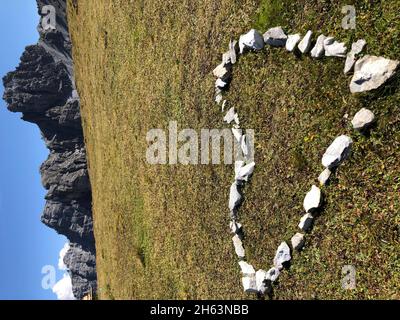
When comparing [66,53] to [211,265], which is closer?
[211,265]

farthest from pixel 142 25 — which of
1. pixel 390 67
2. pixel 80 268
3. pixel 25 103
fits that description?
pixel 80 268

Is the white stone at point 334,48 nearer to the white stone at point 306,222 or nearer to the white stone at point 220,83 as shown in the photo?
the white stone at point 306,222

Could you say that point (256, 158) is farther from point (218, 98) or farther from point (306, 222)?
point (218, 98)

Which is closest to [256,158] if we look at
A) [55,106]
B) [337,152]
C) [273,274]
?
[337,152]

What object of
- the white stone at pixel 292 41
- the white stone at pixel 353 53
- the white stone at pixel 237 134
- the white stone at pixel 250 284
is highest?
the white stone at pixel 292 41

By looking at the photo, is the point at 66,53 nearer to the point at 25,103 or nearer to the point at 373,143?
the point at 25,103

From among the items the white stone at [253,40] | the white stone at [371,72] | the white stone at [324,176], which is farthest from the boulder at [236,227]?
the white stone at [371,72]

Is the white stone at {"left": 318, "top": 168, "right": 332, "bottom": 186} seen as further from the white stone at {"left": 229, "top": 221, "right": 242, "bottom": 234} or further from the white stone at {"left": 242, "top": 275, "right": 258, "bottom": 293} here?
the white stone at {"left": 242, "top": 275, "right": 258, "bottom": 293}
